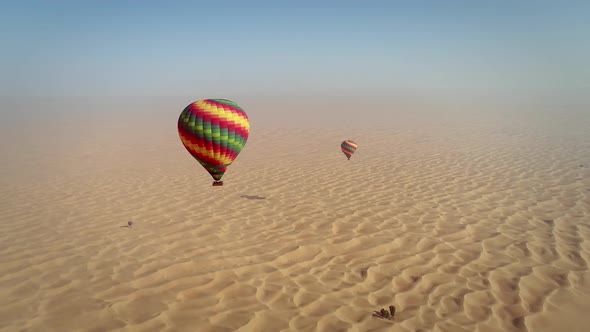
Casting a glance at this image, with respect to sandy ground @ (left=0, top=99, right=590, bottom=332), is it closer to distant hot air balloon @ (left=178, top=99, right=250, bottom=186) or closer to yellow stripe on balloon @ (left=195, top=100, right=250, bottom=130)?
distant hot air balloon @ (left=178, top=99, right=250, bottom=186)

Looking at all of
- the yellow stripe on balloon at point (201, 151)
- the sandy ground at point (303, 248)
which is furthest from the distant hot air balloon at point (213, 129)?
the sandy ground at point (303, 248)

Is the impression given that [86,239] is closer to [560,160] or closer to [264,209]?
[264,209]

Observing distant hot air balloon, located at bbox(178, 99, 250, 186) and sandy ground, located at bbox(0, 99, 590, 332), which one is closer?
sandy ground, located at bbox(0, 99, 590, 332)

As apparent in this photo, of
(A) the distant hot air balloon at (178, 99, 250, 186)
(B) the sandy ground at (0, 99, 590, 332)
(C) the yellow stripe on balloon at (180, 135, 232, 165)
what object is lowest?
(B) the sandy ground at (0, 99, 590, 332)

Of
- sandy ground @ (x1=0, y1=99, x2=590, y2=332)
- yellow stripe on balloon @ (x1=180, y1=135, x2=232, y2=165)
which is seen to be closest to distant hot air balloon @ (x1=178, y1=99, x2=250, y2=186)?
yellow stripe on balloon @ (x1=180, y1=135, x2=232, y2=165)

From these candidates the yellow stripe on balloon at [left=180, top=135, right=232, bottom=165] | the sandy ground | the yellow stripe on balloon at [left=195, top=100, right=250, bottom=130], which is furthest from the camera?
the yellow stripe on balloon at [left=180, top=135, right=232, bottom=165]

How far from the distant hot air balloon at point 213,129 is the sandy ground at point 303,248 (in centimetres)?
142

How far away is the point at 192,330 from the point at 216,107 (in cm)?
392

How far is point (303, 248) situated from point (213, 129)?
8.69ft

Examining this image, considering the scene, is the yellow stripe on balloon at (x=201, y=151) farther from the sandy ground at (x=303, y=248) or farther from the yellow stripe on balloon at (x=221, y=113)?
the sandy ground at (x=303, y=248)

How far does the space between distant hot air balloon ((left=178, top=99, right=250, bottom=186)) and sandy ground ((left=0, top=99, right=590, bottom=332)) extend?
4.67 ft

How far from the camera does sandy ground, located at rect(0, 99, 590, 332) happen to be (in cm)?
447

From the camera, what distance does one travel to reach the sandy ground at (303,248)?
4469 millimetres

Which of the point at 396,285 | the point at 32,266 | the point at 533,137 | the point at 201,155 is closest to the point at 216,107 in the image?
the point at 201,155
